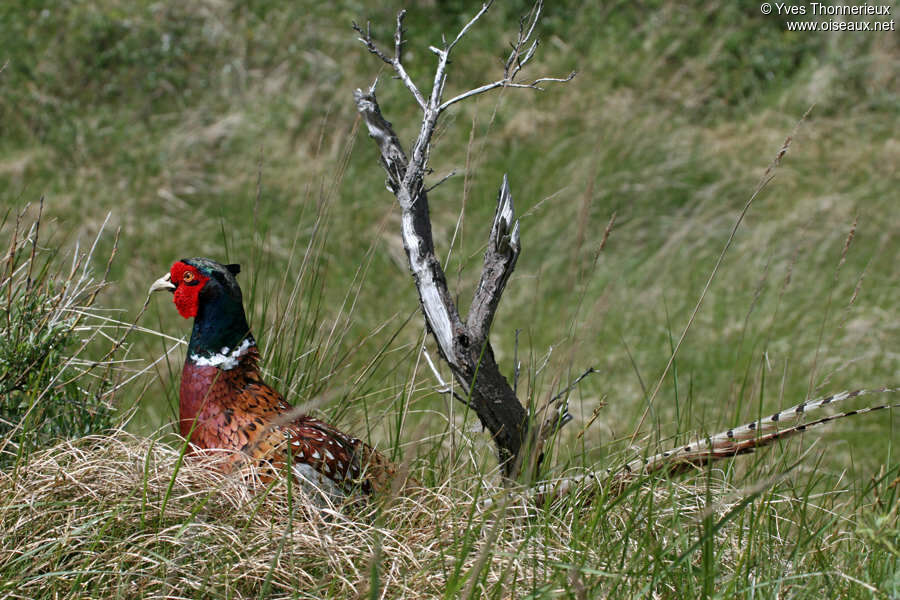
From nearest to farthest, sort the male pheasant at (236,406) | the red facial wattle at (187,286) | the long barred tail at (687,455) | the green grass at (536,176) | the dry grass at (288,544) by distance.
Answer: the dry grass at (288,544)
the long barred tail at (687,455)
the male pheasant at (236,406)
the red facial wattle at (187,286)
the green grass at (536,176)

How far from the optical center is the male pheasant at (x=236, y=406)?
262 cm

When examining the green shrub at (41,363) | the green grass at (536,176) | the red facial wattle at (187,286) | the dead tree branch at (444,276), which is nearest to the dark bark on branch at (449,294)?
the dead tree branch at (444,276)

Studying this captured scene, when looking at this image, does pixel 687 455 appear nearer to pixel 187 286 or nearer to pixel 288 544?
pixel 288 544

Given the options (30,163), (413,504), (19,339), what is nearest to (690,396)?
(413,504)

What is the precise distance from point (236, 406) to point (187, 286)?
1.36ft

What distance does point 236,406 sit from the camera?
2.69m

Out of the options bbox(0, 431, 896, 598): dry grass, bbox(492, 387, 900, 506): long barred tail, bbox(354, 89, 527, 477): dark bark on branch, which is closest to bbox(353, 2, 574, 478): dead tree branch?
bbox(354, 89, 527, 477): dark bark on branch

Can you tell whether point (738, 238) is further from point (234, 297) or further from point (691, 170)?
point (234, 297)

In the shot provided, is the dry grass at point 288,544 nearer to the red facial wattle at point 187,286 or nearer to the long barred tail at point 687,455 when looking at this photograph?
the long barred tail at point 687,455

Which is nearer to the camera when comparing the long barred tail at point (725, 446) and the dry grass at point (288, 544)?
the dry grass at point (288, 544)

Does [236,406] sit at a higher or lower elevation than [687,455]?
lower

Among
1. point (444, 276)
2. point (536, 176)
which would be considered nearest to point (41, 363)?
point (444, 276)

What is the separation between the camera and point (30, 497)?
2.24 meters

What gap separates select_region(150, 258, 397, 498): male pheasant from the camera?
2.62 m
